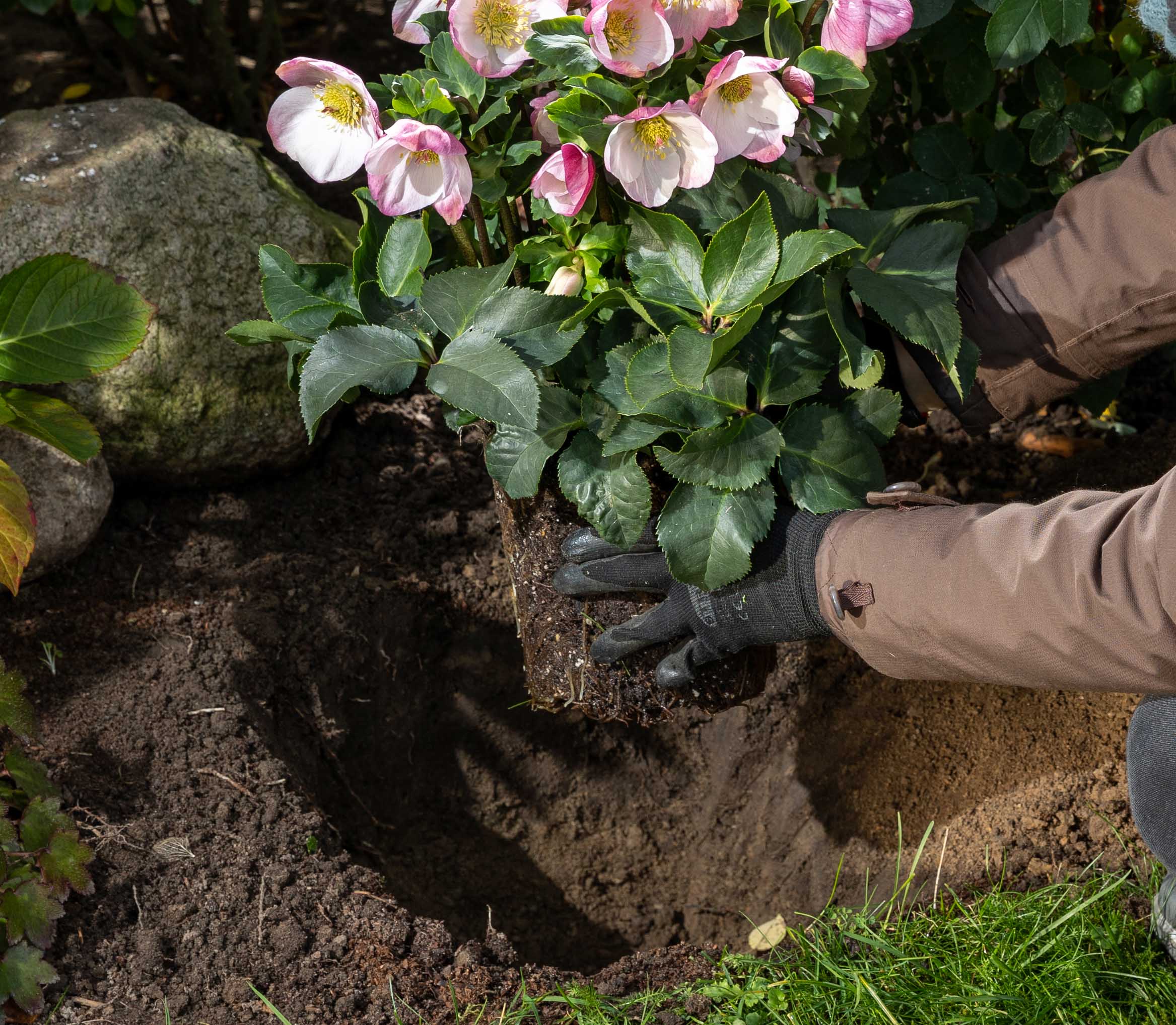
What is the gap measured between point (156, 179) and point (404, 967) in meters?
1.55

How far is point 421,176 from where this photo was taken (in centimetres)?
130

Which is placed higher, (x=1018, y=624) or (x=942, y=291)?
(x=942, y=291)

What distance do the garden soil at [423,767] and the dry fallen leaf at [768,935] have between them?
4 cm

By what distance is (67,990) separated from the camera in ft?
4.83

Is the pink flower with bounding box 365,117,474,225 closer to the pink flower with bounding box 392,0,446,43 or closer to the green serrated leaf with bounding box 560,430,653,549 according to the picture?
the pink flower with bounding box 392,0,446,43

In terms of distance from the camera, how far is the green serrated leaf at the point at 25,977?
143 centimetres

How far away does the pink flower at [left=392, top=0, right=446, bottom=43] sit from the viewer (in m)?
1.32

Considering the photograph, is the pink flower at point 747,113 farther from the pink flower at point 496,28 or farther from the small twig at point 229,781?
the small twig at point 229,781

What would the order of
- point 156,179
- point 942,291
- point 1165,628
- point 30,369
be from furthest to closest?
point 156,179, point 30,369, point 942,291, point 1165,628

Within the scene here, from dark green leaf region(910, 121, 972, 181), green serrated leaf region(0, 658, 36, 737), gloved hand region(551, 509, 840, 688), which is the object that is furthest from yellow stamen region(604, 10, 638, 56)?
green serrated leaf region(0, 658, 36, 737)

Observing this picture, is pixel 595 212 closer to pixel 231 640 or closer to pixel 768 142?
pixel 768 142

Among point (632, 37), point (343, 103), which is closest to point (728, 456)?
point (632, 37)

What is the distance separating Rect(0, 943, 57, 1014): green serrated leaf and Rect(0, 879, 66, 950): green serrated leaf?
2 cm

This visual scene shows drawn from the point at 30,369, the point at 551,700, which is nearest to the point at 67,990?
the point at 551,700
